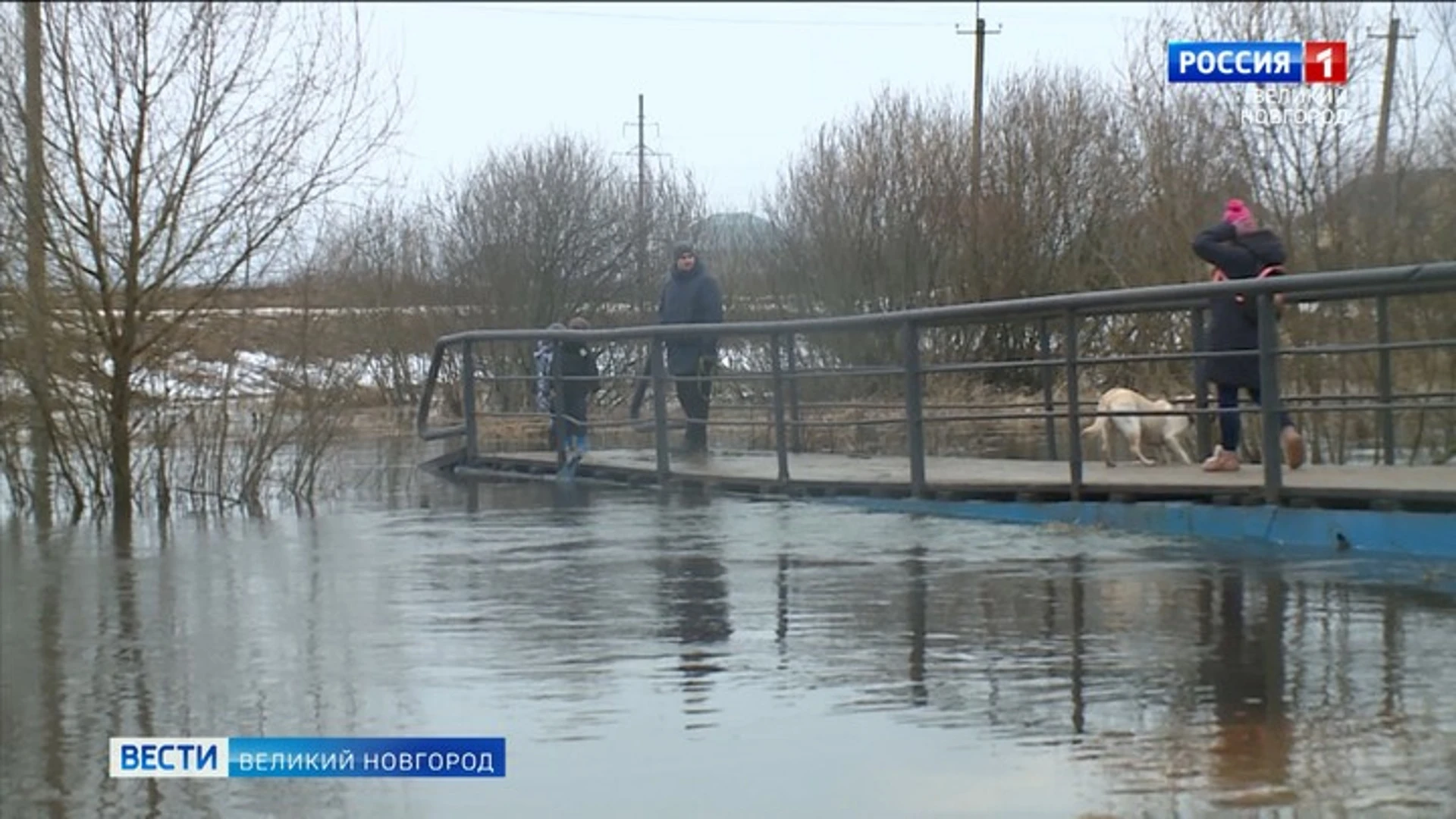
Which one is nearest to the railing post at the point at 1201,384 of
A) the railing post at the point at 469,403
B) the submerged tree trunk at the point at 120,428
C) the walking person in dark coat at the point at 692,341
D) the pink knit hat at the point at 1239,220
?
the pink knit hat at the point at 1239,220

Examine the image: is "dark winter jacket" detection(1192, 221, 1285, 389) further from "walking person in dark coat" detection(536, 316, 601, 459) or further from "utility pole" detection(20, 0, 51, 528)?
"utility pole" detection(20, 0, 51, 528)

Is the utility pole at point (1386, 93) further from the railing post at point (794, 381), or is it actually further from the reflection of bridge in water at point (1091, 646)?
the reflection of bridge in water at point (1091, 646)

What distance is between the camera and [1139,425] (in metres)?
12.5

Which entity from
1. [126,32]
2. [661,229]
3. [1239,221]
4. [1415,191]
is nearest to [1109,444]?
[1239,221]

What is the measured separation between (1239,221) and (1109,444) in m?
1.61

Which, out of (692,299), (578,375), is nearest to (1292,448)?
(692,299)

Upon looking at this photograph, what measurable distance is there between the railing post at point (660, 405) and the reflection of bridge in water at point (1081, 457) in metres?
0.02

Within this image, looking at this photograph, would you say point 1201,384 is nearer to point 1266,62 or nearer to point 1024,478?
point 1024,478

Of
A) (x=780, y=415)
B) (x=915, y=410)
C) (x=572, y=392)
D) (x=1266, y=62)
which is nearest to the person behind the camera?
(x=915, y=410)

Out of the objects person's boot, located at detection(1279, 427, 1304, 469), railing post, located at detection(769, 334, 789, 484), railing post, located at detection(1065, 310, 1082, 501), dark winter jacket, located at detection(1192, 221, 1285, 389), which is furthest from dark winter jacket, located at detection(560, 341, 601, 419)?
person's boot, located at detection(1279, 427, 1304, 469)

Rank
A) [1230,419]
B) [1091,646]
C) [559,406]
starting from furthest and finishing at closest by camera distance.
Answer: [559,406], [1230,419], [1091,646]

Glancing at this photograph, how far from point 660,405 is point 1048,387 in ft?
11.2

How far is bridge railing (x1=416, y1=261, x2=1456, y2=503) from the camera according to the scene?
998 cm

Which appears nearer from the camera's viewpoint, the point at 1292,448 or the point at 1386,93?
the point at 1292,448
